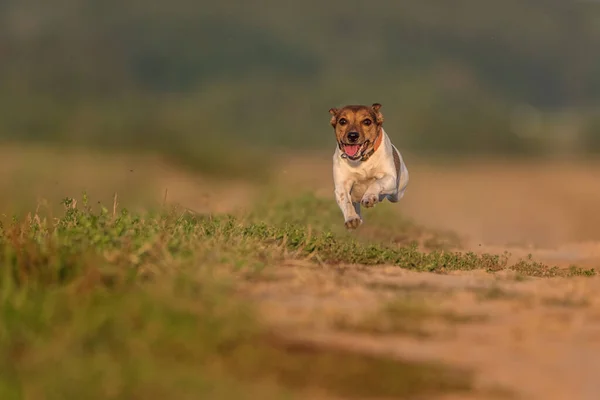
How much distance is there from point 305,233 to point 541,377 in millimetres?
3675

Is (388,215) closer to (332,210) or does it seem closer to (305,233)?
(332,210)

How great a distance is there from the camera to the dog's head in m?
9.02

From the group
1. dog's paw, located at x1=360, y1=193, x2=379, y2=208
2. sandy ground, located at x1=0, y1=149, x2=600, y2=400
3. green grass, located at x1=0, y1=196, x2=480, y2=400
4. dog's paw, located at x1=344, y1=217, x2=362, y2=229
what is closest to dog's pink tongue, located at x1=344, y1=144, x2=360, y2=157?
dog's paw, located at x1=360, y1=193, x2=379, y2=208

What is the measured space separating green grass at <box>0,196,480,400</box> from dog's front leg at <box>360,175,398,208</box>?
2.71m

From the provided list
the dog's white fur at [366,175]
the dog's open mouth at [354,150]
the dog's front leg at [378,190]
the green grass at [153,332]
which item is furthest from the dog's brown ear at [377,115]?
the green grass at [153,332]

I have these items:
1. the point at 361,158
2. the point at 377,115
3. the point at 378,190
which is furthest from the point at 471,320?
the point at 377,115

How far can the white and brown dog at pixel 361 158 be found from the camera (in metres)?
9.04

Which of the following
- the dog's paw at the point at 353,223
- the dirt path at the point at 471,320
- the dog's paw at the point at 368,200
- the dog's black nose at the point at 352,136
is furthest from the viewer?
the dog's black nose at the point at 352,136

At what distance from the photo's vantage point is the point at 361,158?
30.1ft

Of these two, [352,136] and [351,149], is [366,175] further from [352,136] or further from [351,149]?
[352,136]

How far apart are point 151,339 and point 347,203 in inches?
184

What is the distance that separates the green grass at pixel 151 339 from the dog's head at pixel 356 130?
303 cm

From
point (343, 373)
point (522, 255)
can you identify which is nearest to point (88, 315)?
point (343, 373)

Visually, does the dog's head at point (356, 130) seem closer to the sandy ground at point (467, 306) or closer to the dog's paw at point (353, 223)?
the dog's paw at point (353, 223)
